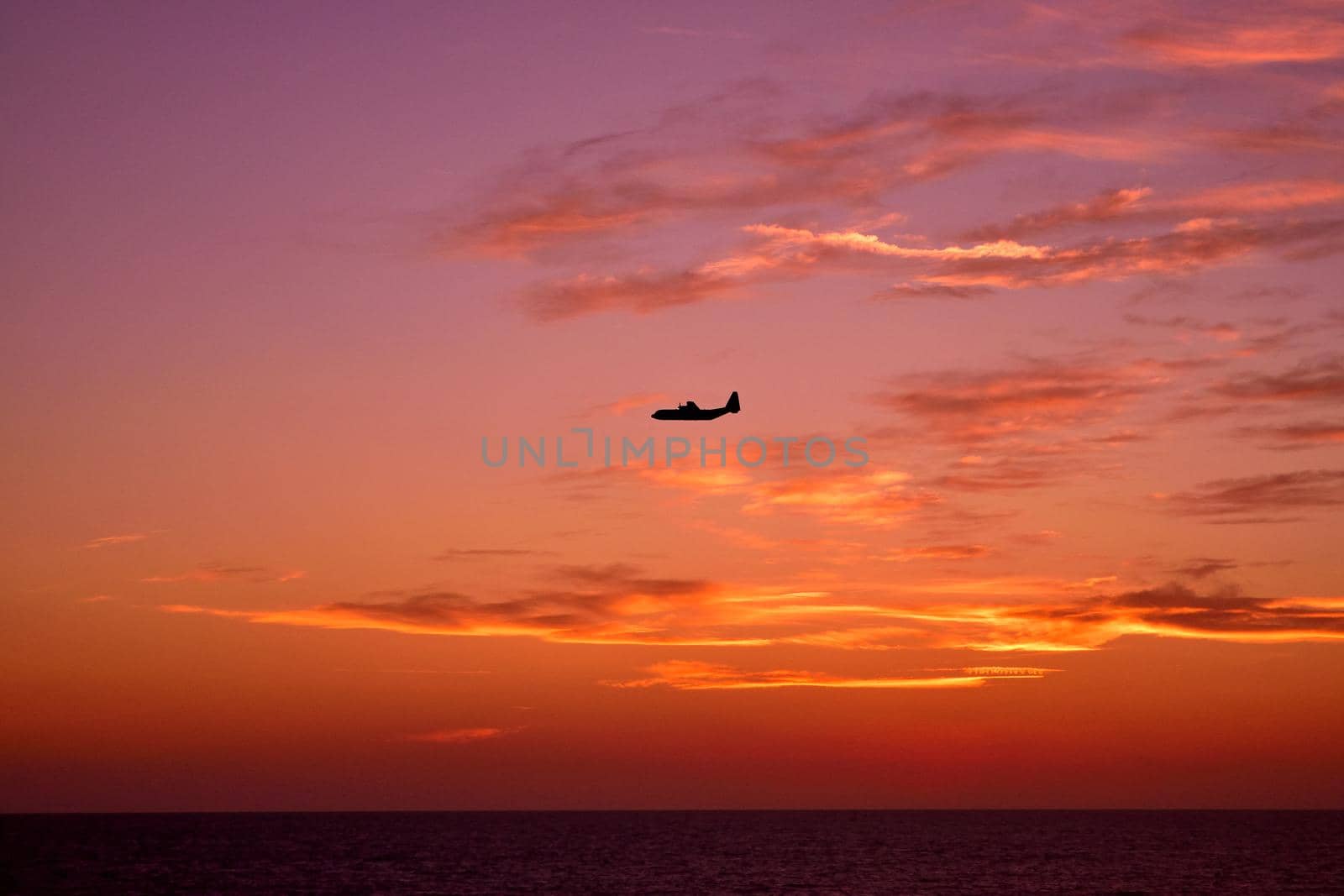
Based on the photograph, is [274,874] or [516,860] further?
[516,860]

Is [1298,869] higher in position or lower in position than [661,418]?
lower

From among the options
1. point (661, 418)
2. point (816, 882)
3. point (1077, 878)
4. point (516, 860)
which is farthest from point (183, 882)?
point (1077, 878)

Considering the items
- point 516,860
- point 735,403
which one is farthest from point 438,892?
point 735,403

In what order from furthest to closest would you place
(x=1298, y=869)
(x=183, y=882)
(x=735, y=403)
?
(x=1298, y=869)
(x=183, y=882)
(x=735, y=403)

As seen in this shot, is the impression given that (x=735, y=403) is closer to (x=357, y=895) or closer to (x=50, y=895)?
(x=357, y=895)

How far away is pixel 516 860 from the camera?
200 meters

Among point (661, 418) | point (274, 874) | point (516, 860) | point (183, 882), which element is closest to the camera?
point (661, 418)

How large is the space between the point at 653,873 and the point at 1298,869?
302ft

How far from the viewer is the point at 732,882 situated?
157 meters

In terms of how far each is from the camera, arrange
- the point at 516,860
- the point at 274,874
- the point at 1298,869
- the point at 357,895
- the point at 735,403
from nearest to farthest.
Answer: the point at 735,403, the point at 357,895, the point at 274,874, the point at 1298,869, the point at 516,860

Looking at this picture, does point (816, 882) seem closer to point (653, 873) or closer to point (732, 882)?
point (732, 882)

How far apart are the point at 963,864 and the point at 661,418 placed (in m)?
118

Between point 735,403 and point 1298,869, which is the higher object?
point 735,403

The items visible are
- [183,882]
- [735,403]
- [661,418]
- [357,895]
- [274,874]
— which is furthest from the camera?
[274,874]
